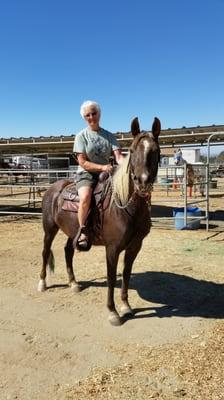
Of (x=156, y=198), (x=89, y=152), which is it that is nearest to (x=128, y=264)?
(x=89, y=152)

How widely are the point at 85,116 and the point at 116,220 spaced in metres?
1.10

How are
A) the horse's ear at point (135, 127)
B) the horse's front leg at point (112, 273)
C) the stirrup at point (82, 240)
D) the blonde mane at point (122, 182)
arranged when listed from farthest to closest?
the stirrup at point (82, 240) < the horse's front leg at point (112, 273) < the blonde mane at point (122, 182) < the horse's ear at point (135, 127)

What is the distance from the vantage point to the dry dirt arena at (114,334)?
2.88m

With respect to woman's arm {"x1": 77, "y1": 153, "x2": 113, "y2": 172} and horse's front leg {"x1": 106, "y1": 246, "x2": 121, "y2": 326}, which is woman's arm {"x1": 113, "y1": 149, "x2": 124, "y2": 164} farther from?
horse's front leg {"x1": 106, "y1": 246, "x2": 121, "y2": 326}

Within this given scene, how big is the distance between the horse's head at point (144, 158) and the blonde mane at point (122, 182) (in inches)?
6.8

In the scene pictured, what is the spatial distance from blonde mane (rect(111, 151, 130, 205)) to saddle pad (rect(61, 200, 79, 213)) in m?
0.78

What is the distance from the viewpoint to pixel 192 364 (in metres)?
3.16

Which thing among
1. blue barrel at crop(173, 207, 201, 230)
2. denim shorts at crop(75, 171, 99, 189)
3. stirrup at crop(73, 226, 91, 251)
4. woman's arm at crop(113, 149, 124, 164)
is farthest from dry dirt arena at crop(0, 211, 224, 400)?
blue barrel at crop(173, 207, 201, 230)

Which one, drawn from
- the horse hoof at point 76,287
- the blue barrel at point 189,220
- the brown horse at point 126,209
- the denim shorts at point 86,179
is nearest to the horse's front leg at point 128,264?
the brown horse at point 126,209

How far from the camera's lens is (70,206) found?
15.4 ft

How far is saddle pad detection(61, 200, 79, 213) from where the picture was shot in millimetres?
4630

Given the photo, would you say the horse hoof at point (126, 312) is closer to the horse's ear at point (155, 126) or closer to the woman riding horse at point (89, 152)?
the woman riding horse at point (89, 152)

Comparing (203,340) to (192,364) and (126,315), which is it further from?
(126,315)

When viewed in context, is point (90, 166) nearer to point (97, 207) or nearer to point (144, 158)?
point (97, 207)
